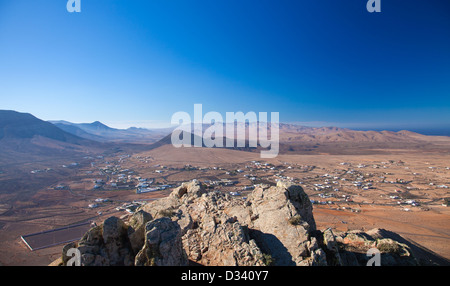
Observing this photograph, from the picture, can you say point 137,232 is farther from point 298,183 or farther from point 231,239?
point 298,183

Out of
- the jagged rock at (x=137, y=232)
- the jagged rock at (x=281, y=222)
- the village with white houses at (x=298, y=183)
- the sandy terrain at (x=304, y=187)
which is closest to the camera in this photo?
the jagged rock at (x=137, y=232)

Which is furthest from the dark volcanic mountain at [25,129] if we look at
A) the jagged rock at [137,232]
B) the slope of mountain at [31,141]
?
the jagged rock at [137,232]

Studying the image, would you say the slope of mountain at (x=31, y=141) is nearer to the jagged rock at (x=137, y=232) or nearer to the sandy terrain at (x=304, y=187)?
the sandy terrain at (x=304, y=187)

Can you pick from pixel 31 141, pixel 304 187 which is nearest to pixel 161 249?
pixel 304 187

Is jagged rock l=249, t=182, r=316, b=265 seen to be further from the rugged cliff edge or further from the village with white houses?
the village with white houses

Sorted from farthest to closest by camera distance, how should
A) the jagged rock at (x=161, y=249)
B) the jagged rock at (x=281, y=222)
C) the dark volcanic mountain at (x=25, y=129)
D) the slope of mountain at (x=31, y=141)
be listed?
the dark volcanic mountain at (x=25, y=129) → the slope of mountain at (x=31, y=141) → the jagged rock at (x=281, y=222) → the jagged rock at (x=161, y=249)

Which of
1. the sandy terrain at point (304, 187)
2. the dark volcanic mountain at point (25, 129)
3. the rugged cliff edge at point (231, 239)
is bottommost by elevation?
the sandy terrain at point (304, 187)
